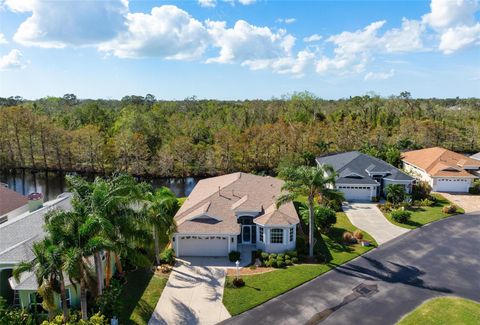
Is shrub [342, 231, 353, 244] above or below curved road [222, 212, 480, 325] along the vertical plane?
above

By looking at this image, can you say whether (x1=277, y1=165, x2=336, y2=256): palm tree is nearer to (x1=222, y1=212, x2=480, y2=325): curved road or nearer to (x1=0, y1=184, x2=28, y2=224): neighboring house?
(x1=222, y1=212, x2=480, y2=325): curved road

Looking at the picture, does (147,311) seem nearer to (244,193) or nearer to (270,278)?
(270,278)

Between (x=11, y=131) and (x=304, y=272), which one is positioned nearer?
(x=304, y=272)

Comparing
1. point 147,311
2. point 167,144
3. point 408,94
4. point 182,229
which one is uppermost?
point 408,94

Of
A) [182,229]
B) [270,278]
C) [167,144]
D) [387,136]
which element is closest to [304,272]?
[270,278]

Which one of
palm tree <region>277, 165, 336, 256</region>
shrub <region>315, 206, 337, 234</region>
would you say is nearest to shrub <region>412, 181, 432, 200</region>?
shrub <region>315, 206, 337, 234</region>

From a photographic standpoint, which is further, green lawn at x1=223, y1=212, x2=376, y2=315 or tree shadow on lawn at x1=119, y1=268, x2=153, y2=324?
green lawn at x1=223, y1=212, x2=376, y2=315
